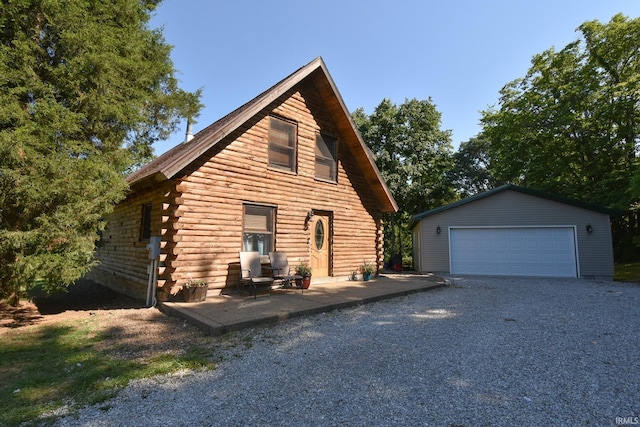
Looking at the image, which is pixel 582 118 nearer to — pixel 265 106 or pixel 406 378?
pixel 265 106

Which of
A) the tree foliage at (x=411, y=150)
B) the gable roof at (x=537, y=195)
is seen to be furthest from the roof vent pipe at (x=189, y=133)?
the tree foliage at (x=411, y=150)

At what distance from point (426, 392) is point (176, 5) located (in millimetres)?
13153

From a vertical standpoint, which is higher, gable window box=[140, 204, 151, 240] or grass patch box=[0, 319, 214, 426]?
gable window box=[140, 204, 151, 240]

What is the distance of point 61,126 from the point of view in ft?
20.0

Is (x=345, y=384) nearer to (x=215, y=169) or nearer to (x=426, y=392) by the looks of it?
(x=426, y=392)

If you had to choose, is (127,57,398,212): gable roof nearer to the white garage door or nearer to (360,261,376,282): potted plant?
(360,261,376,282): potted plant

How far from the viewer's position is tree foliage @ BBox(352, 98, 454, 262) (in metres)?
23.0

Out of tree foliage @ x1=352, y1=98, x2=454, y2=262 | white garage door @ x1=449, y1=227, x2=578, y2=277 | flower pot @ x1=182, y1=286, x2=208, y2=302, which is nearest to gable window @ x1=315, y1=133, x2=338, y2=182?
flower pot @ x1=182, y1=286, x2=208, y2=302

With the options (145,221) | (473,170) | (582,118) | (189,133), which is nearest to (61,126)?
(145,221)

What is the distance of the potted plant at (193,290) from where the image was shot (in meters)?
6.34

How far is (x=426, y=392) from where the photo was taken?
2.92 metres

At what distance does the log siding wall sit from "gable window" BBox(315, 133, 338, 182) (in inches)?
8.5

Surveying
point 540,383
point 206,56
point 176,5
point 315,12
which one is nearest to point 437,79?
point 315,12

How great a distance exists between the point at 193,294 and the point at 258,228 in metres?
2.37
